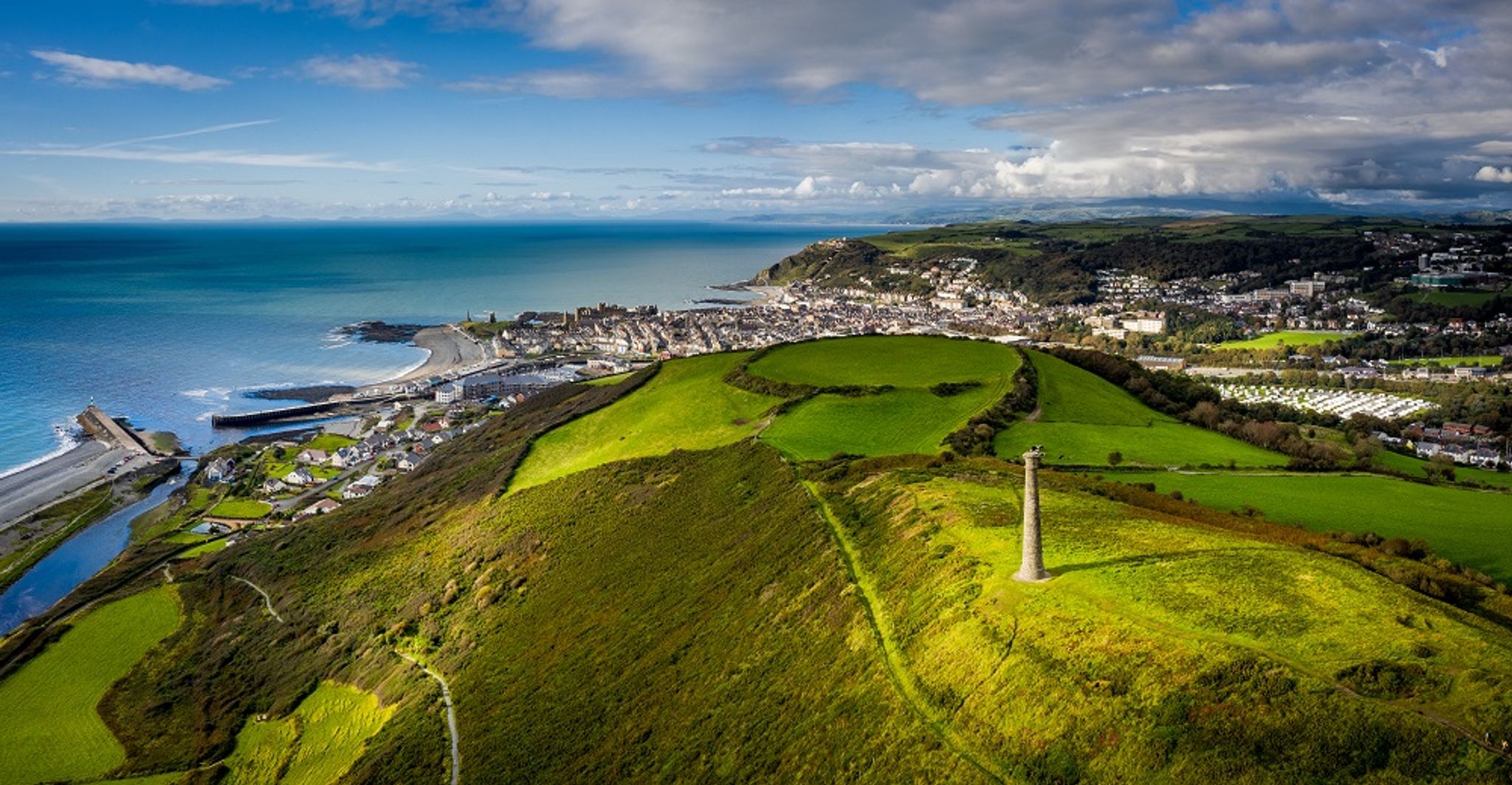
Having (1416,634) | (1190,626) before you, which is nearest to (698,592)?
(1190,626)

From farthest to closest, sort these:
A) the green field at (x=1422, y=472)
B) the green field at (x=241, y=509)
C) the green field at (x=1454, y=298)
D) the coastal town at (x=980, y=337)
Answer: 1. the green field at (x=1454, y=298)
2. the coastal town at (x=980, y=337)
3. the green field at (x=241, y=509)
4. the green field at (x=1422, y=472)

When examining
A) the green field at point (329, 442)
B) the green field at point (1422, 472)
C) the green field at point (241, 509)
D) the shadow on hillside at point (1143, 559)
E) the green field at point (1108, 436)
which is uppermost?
the shadow on hillside at point (1143, 559)

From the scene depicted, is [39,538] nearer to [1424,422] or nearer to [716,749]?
[716,749]

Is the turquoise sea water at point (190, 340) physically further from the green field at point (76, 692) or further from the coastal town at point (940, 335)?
the green field at point (76, 692)

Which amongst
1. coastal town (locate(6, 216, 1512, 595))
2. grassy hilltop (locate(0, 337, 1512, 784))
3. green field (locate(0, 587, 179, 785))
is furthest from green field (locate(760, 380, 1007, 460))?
green field (locate(0, 587, 179, 785))

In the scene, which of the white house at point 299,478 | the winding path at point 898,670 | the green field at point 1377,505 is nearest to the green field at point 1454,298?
the green field at point 1377,505
